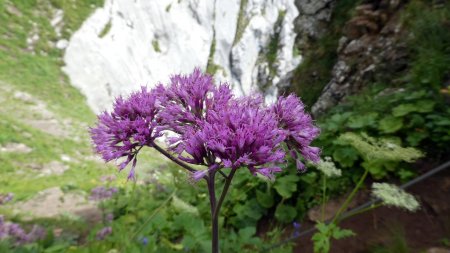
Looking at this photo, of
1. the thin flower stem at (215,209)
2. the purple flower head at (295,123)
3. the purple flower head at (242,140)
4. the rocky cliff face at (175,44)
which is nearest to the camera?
the purple flower head at (242,140)

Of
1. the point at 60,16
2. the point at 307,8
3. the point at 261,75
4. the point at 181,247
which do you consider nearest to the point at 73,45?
the point at 60,16

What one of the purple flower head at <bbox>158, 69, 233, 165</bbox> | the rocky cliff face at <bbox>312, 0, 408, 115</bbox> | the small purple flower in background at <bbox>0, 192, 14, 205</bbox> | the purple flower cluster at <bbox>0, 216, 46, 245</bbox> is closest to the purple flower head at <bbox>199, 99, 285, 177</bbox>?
the purple flower head at <bbox>158, 69, 233, 165</bbox>

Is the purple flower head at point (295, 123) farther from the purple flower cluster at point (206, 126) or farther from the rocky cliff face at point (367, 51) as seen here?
the rocky cliff face at point (367, 51)

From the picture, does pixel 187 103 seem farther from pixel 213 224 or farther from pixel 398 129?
pixel 398 129

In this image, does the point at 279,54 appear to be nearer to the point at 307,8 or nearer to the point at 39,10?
the point at 39,10

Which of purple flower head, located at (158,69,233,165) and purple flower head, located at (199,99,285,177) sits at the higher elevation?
purple flower head, located at (158,69,233,165)

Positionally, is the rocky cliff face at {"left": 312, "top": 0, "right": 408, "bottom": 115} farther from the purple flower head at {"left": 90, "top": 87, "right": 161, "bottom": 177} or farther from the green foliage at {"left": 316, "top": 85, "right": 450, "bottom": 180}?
the purple flower head at {"left": 90, "top": 87, "right": 161, "bottom": 177}

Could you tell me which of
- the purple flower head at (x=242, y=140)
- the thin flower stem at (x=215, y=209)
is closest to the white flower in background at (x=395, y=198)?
the purple flower head at (x=242, y=140)

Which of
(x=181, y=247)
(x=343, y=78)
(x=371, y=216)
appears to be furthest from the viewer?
(x=343, y=78)
